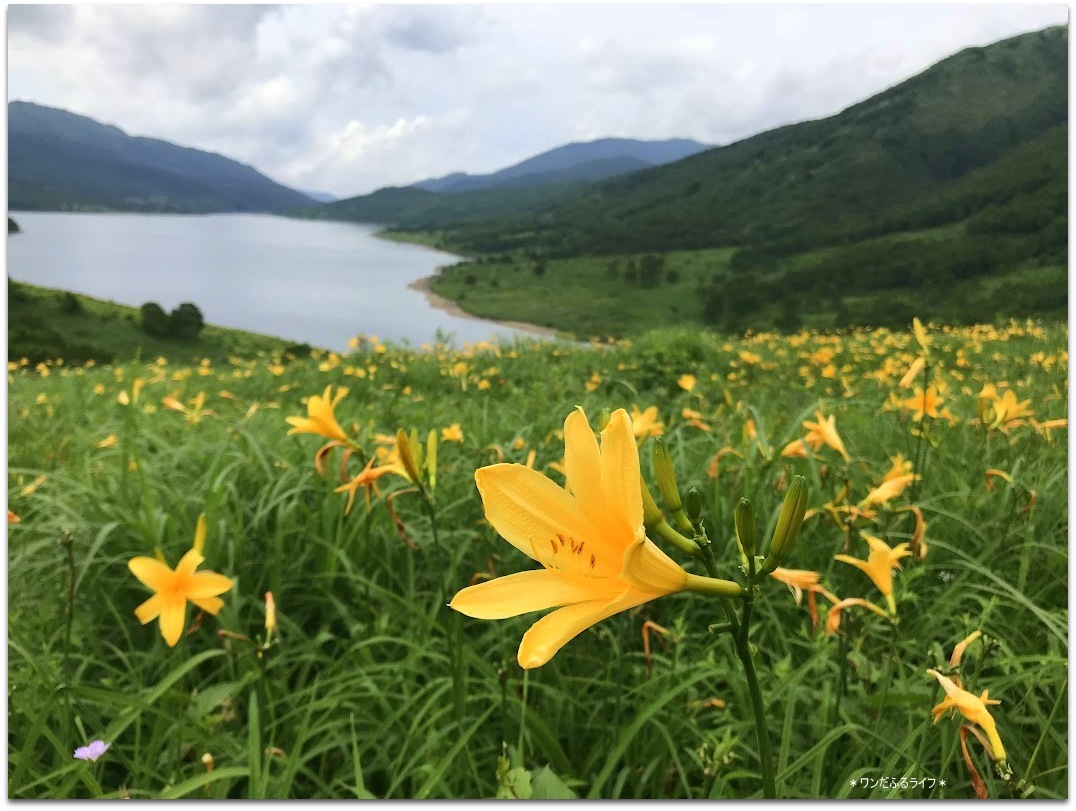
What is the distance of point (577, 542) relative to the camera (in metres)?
0.43

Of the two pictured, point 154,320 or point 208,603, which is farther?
point 154,320

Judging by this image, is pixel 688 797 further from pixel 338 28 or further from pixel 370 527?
pixel 338 28

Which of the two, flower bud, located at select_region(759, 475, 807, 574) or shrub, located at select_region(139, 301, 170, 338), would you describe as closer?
flower bud, located at select_region(759, 475, 807, 574)

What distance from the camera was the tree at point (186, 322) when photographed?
3.94 metres

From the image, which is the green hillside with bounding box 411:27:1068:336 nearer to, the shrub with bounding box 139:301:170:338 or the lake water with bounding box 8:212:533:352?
the lake water with bounding box 8:212:533:352

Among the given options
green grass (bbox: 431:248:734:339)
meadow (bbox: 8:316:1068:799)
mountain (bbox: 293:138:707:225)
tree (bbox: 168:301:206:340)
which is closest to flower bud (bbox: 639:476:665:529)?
meadow (bbox: 8:316:1068:799)

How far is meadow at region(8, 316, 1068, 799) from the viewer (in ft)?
2.90

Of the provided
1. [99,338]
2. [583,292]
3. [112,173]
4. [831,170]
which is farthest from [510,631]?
[583,292]

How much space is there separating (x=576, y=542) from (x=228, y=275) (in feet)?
9.87

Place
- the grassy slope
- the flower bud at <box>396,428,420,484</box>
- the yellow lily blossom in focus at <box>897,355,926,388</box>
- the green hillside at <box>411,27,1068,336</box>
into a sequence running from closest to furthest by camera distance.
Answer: the flower bud at <box>396,428,420,484</box> → the yellow lily blossom in focus at <box>897,355,926,388</box> → the green hillside at <box>411,27,1068,336</box> → the grassy slope

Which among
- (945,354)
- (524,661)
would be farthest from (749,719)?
(945,354)

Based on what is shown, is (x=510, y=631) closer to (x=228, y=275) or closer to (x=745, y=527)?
(x=745, y=527)

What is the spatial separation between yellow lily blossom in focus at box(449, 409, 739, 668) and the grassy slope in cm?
376

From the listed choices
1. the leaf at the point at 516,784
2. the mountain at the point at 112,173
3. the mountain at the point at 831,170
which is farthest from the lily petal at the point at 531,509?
the mountain at the point at 831,170
